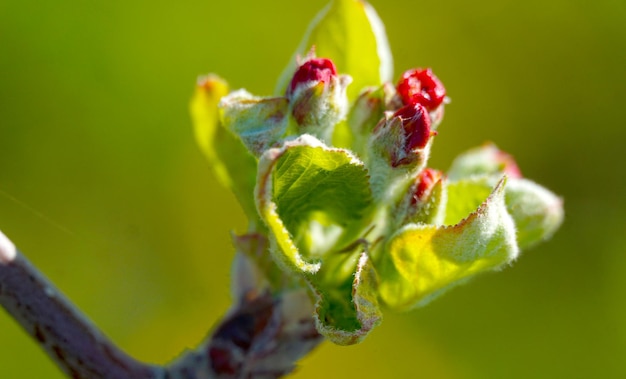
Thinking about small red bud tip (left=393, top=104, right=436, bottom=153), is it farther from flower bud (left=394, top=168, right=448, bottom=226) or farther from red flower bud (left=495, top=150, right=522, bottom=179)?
red flower bud (left=495, top=150, right=522, bottom=179)

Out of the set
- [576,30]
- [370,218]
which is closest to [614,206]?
[576,30]

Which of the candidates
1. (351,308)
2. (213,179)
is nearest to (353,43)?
(351,308)

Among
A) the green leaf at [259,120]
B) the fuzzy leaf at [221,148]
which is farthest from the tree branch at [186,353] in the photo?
the green leaf at [259,120]

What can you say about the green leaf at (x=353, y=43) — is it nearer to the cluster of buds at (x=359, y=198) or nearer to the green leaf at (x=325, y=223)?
the cluster of buds at (x=359, y=198)

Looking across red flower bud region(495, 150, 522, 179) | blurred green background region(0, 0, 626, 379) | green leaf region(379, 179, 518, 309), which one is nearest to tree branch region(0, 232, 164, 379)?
green leaf region(379, 179, 518, 309)

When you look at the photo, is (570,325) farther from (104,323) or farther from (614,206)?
(104,323)

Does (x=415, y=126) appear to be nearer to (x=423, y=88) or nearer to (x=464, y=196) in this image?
(x=423, y=88)
